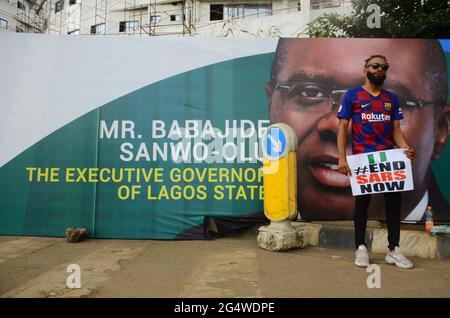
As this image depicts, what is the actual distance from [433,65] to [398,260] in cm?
282

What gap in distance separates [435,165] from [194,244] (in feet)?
10.3

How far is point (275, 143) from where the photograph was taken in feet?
14.0

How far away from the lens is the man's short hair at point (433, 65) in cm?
482

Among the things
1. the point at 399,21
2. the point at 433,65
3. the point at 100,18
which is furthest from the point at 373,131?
the point at 100,18

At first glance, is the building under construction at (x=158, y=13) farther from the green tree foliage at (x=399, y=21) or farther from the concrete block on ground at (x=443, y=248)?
the concrete block on ground at (x=443, y=248)

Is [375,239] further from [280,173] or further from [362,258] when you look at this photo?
[280,173]

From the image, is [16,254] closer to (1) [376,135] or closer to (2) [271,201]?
(2) [271,201]


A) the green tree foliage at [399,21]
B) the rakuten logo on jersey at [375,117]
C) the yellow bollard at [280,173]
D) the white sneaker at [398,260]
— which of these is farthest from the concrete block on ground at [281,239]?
the green tree foliage at [399,21]

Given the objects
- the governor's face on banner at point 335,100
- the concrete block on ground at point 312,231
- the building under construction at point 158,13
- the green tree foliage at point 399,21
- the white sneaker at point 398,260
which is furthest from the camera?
the building under construction at point 158,13

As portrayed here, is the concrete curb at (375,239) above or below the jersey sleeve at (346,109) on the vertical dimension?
below

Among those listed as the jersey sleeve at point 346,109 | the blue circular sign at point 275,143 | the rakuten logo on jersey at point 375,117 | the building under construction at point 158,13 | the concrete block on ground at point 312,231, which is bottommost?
the concrete block on ground at point 312,231

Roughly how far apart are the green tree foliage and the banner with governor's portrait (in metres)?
2.34

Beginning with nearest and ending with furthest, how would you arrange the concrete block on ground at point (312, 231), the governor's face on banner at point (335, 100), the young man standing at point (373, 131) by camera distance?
the young man standing at point (373, 131) < the concrete block on ground at point (312, 231) < the governor's face on banner at point (335, 100)

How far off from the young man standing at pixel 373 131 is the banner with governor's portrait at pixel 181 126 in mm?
1303
